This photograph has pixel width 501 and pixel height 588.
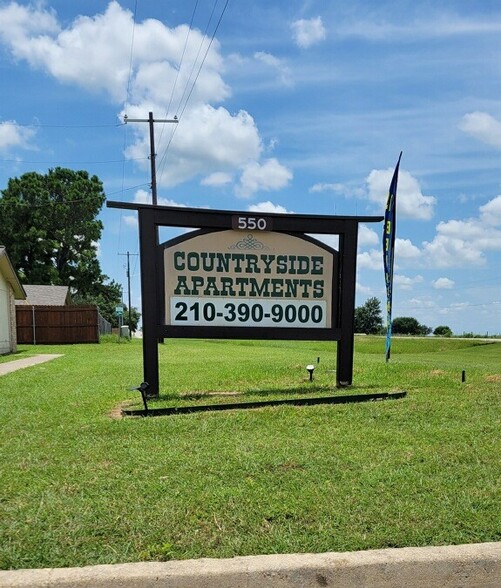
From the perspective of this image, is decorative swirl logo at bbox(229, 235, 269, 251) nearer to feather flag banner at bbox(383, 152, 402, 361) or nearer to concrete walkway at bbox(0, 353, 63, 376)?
feather flag banner at bbox(383, 152, 402, 361)

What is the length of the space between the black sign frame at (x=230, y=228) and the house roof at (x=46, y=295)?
29950mm

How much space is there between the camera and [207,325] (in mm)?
7785

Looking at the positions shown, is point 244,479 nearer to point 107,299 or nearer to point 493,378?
point 493,378

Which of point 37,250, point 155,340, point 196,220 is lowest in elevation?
point 155,340

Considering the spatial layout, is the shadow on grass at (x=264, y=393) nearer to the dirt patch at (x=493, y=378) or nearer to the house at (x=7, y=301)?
the dirt patch at (x=493, y=378)

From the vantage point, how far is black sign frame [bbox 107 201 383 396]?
7.54 meters

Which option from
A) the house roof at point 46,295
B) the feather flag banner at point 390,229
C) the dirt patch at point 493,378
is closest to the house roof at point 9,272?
the house roof at point 46,295

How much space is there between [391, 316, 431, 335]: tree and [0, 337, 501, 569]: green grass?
88083 mm

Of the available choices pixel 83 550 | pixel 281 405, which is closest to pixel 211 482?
pixel 83 550

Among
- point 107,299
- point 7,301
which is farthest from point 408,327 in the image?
point 7,301

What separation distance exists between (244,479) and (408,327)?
9368 cm

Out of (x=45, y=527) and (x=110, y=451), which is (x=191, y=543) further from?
(x=110, y=451)

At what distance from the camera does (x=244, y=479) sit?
4.02m

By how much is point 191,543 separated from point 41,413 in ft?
13.9
